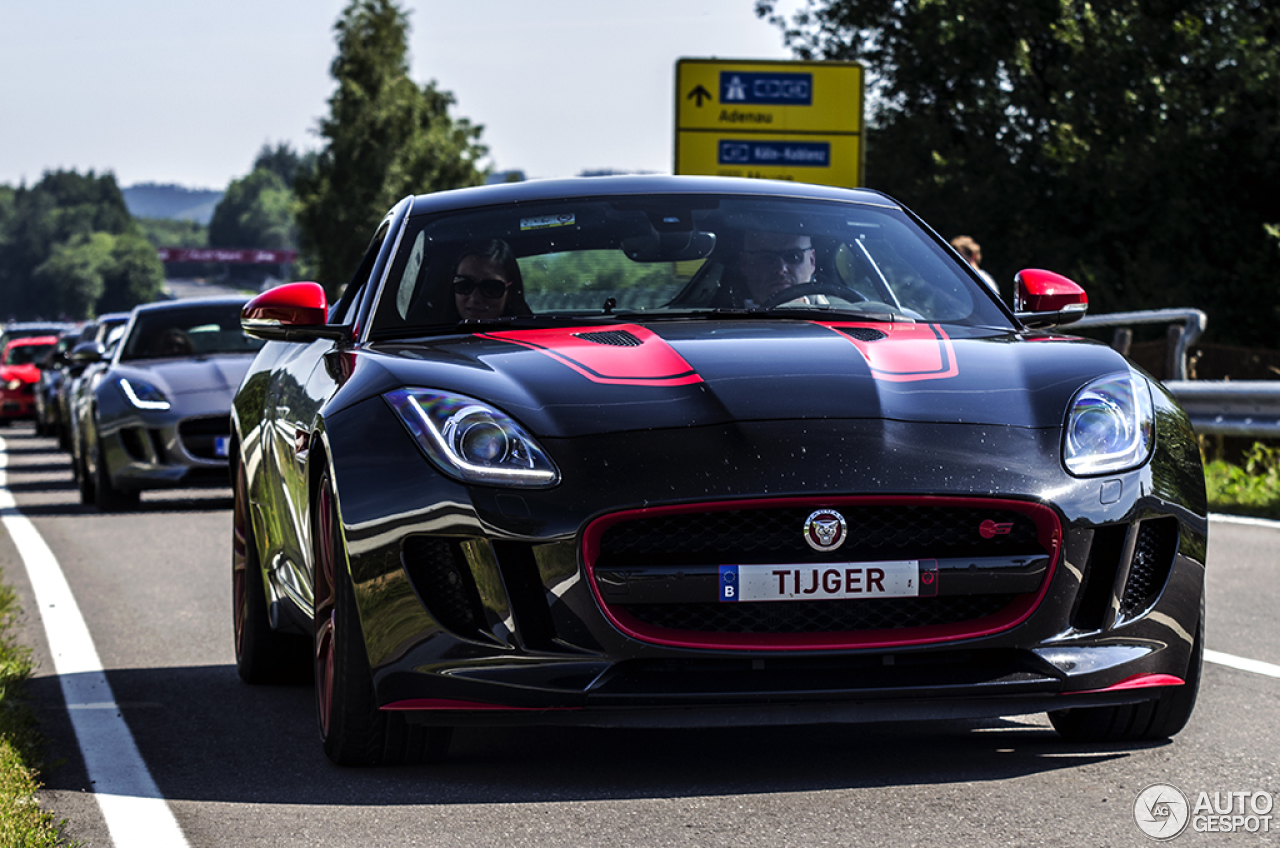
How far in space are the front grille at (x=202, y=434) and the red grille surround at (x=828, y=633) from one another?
34.7 feet

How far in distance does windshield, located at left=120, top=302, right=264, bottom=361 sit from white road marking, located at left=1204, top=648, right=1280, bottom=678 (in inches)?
406

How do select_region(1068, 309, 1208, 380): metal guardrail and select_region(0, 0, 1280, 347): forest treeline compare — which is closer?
select_region(1068, 309, 1208, 380): metal guardrail

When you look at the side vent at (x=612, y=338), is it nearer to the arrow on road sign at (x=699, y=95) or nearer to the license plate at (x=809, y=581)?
the license plate at (x=809, y=581)

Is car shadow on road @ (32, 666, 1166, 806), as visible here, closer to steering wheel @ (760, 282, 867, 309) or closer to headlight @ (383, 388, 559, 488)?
headlight @ (383, 388, 559, 488)

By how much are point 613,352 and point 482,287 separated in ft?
2.99

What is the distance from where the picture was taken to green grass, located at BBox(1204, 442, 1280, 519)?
12.1 meters

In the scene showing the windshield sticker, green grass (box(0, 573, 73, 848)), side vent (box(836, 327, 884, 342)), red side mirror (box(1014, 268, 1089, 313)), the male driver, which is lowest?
green grass (box(0, 573, 73, 848))

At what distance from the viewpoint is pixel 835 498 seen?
4117 mm

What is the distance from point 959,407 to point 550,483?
91 centimetres

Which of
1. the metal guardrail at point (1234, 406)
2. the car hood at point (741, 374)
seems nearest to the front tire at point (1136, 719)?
the car hood at point (741, 374)

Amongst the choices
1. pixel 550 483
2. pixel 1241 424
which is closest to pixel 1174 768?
pixel 550 483

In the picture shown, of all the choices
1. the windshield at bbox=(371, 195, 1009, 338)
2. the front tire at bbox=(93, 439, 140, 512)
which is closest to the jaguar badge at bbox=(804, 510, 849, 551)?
the windshield at bbox=(371, 195, 1009, 338)

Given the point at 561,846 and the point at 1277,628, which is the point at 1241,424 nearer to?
the point at 1277,628

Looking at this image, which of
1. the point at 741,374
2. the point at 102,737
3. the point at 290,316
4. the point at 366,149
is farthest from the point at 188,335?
the point at 366,149
